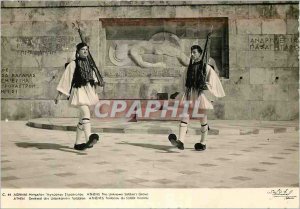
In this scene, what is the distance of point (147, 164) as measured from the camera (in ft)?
19.0

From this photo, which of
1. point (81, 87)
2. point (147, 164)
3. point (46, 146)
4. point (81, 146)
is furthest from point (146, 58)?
point (147, 164)

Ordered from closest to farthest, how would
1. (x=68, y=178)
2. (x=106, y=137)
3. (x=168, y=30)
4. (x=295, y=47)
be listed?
(x=68, y=178), (x=106, y=137), (x=295, y=47), (x=168, y=30)

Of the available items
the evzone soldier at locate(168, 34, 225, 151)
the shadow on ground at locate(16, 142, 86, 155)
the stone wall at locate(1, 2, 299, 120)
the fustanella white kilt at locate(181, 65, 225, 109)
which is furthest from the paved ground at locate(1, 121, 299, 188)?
the stone wall at locate(1, 2, 299, 120)

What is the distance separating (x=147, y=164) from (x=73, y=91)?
210 cm

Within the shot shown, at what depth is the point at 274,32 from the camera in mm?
14008

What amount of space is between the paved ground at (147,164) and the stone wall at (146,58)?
545 cm

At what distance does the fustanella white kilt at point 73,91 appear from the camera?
6.74 m

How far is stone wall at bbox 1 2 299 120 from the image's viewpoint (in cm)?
1403

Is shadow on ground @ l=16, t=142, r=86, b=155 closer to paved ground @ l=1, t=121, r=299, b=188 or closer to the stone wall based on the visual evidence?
paved ground @ l=1, t=121, r=299, b=188

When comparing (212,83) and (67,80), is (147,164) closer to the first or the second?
(212,83)

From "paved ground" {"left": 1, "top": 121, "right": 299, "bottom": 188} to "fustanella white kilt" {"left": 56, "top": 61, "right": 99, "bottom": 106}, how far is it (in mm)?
956

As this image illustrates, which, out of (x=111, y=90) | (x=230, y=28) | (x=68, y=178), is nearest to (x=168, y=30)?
(x=230, y=28)

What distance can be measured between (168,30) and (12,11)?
621 cm

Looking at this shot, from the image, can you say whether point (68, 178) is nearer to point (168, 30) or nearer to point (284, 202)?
point (284, 202)
